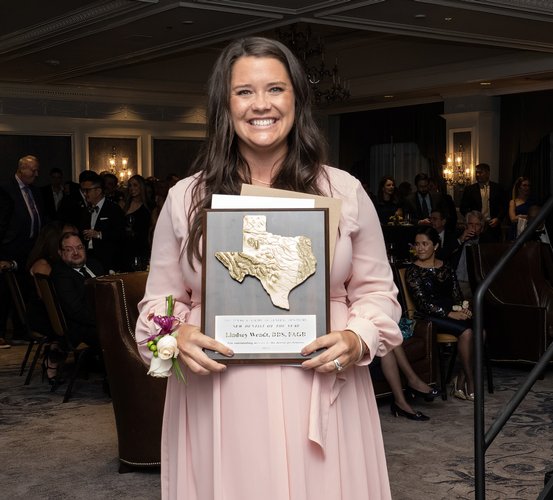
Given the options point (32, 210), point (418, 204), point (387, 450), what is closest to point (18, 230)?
point (32, 210)

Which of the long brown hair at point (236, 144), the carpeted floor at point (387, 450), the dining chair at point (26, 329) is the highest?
the long brown hair at point (236, 144)

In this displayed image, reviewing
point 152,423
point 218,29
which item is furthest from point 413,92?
point 152,423

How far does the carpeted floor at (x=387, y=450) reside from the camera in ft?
14.9

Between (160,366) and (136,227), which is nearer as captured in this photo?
(160,366)

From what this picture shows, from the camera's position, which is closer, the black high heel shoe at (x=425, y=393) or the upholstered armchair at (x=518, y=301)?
the black high heel shoe at (x=425, y=393)

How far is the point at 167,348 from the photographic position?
1.87 metres

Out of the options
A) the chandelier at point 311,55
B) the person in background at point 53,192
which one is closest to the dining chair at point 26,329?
the chandelier at point 311,55

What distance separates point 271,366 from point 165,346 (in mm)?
224

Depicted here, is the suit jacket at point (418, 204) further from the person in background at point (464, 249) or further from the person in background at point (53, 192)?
the person in background at point (53, 192)

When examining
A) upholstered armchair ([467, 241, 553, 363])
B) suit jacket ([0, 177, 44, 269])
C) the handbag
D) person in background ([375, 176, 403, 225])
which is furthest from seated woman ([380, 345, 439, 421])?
person in background ([375, 176, 403, 225])

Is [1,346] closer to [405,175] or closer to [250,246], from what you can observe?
[250,246]

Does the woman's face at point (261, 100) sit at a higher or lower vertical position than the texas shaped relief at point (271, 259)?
higher

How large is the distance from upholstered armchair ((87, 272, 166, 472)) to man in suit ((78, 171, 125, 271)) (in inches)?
169

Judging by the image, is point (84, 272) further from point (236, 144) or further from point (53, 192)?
point (53, 192)
